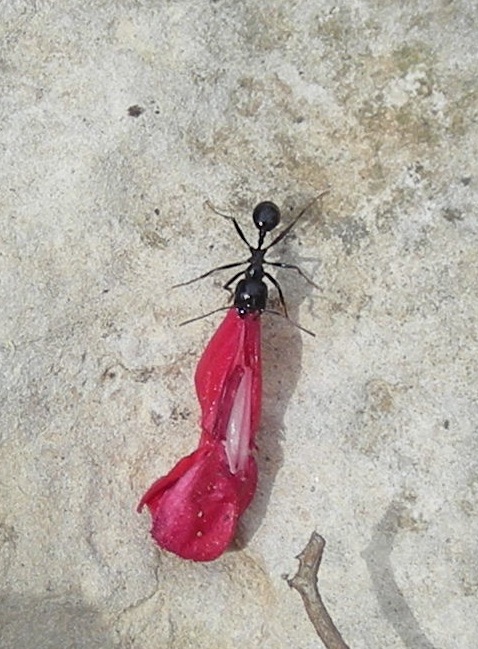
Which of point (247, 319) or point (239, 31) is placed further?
point (239, 31)

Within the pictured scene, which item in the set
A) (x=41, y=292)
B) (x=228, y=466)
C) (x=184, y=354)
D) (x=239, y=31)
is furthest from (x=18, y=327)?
(x=239, y=31)

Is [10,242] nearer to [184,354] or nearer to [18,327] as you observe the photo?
[18,327]

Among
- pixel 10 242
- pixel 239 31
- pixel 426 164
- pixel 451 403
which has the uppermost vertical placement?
pixel 239 31

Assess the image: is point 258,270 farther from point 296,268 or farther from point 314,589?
point 314,589

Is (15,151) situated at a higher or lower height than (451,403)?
higher

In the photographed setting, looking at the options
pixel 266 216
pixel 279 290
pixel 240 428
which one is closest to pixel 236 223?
pixel 266 216

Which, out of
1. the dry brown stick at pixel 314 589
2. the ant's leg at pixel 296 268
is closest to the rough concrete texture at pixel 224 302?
the ant's leg at pixel 296 268
